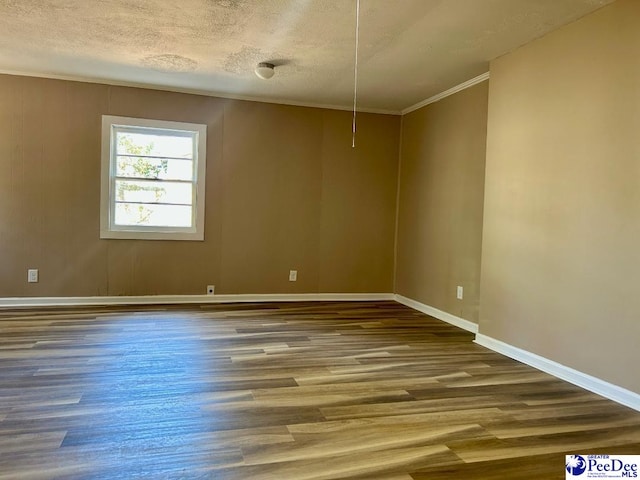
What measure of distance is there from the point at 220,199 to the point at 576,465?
416 cm

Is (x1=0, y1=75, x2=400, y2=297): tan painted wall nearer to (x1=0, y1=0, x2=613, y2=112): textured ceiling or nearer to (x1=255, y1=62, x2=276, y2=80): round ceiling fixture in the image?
(x1=0, y1=0, x2=613, y2=112): textured ceiling

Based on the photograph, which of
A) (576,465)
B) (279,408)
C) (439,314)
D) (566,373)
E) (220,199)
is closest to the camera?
(576,465)

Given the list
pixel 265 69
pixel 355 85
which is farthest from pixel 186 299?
pixel 355 85

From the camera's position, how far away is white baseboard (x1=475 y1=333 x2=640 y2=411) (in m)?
2.50

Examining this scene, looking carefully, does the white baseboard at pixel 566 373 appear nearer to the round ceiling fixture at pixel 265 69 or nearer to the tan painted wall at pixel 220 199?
the tan painted wall at pixel 220 199

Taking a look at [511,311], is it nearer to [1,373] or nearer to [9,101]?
[1,373]

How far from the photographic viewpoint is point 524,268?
10.7 ft

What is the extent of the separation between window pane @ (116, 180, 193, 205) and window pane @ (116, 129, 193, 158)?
326mm

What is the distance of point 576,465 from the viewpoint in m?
1.83

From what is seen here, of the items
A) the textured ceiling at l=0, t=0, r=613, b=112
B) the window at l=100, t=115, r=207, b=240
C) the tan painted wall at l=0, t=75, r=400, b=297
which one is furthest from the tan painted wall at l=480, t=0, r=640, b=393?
the window at l=100, t=115, r=207, b=240

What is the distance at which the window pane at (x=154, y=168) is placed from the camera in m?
4.82

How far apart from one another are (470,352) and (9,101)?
4909 millimetres

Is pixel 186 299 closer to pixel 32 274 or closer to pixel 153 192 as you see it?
pixel 153 192

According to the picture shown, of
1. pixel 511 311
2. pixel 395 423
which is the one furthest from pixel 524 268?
pixel 395 423
